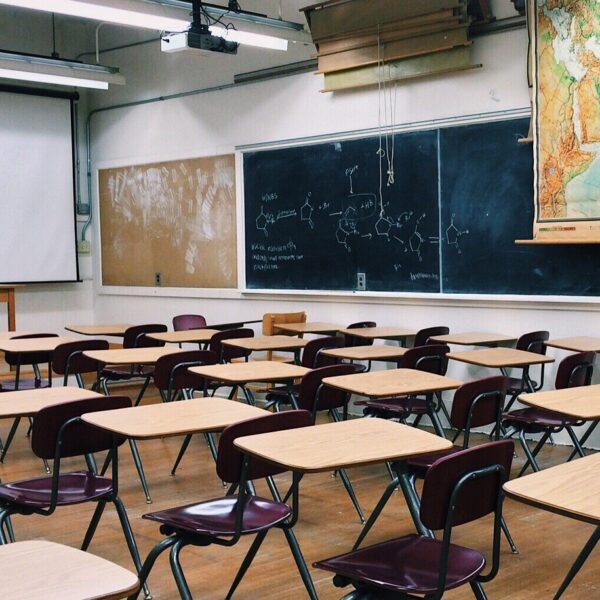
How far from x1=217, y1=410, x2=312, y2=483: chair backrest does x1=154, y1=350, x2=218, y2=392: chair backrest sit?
7.17 ft

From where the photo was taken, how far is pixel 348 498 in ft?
16.1

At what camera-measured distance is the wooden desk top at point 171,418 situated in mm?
3131

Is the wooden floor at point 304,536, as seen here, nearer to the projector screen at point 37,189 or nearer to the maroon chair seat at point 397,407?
the maroon chair seat at point 397,407

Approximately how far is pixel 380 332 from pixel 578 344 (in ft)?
5.13

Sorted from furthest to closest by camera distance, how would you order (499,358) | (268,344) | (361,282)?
1. (361,282)
2. (268,344)
3. (499,358)

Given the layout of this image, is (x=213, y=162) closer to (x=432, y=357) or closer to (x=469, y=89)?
(x=469, y=89)

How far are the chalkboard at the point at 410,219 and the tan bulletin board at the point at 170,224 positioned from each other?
15.4 inches

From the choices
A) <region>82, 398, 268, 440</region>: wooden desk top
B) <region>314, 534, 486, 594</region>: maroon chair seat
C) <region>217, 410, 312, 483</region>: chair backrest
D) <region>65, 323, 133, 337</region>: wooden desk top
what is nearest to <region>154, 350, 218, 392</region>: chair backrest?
<region>82, 398, 268, 440</region>: wooden desk top

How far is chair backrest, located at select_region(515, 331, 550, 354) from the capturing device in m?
6.12

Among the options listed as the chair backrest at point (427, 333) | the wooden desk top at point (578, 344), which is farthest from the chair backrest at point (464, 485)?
the chair backrest at point (427, 333)

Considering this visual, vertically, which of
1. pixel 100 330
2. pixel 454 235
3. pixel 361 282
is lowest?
pixel 100 330

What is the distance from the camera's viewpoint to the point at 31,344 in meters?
6.14

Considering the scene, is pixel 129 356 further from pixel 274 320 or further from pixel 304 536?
pixel 274 320

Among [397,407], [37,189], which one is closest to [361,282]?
[397,407]
